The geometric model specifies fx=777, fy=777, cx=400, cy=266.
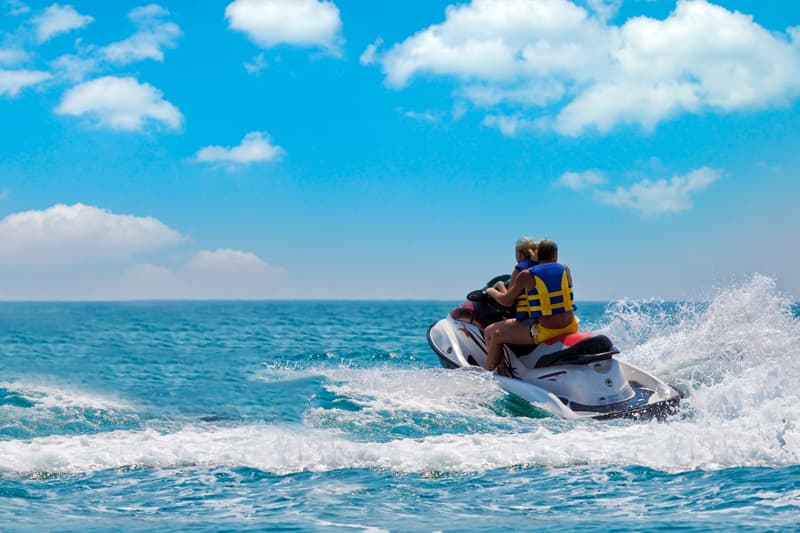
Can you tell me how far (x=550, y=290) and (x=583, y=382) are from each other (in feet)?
3.46

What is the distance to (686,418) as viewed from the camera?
7.47 m

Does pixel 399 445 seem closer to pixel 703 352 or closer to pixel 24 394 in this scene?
pixel 24 394

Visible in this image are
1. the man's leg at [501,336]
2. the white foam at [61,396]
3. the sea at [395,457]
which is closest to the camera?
the sea at [395,457]

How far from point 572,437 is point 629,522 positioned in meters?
2.22

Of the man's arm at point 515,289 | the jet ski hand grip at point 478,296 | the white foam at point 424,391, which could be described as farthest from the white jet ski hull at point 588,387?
the jet ski hand grip at point 478,296

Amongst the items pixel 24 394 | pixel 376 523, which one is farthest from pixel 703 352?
pixel 24 394

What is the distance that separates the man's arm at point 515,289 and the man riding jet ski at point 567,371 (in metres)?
0.01

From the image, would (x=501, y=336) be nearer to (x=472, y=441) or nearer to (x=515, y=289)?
(x=515, y=289)

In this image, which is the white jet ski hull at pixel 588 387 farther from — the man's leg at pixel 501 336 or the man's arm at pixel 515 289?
the man's arm at pixel 515 289

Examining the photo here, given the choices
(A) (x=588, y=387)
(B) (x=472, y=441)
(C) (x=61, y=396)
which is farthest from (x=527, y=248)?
(C) (x=61, y=396)

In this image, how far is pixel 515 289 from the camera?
888 centimetres

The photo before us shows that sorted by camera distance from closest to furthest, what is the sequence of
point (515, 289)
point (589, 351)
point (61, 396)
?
point (589, 351) < point (515, 289) < point (61, 396)

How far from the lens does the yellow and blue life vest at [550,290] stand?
8586 millimetres

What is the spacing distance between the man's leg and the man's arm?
0.26 m
